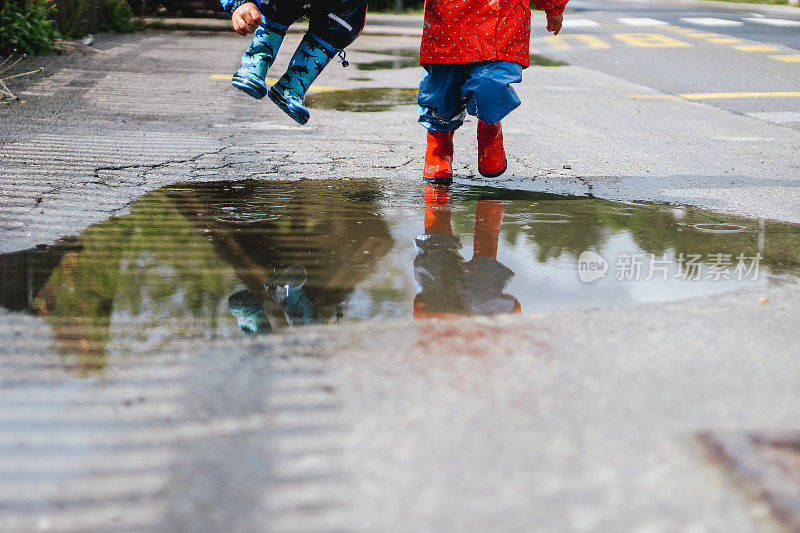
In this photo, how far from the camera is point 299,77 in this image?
3756 mm

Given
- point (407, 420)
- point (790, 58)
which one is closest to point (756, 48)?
point (790, 58)

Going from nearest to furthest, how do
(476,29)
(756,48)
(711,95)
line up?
(476,29)
(711,95)
(756,48)

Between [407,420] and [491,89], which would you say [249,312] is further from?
[491,89]

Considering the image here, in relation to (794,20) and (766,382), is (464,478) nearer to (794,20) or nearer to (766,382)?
(766,382)

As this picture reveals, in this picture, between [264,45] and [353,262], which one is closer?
[353,262]

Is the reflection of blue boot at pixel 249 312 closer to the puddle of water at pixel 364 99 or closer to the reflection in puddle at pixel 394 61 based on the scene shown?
the puddle of water at pixel 364 99

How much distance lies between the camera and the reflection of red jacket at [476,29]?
3.60 metres

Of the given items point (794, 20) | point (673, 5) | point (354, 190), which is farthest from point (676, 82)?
point (673, 5)

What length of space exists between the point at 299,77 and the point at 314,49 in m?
0.15

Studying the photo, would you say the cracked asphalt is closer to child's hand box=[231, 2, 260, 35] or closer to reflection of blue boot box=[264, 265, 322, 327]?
reflection of blue boot box=[264, 265, 322, 327]

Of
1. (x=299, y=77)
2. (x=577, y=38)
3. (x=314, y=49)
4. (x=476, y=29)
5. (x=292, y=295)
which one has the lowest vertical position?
(x=292, y=295)

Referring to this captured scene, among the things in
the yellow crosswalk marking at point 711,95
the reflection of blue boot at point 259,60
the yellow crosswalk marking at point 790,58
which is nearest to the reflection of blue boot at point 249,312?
the reflection of blue boot at point 259,60

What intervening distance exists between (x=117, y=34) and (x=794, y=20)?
40.2 ft

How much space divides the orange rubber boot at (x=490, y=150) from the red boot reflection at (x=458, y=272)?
407mm
